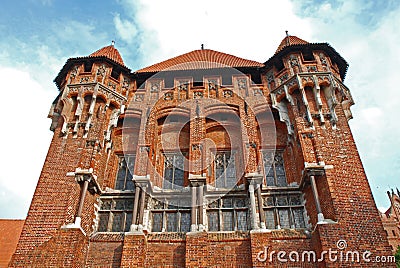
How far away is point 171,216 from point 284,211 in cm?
379

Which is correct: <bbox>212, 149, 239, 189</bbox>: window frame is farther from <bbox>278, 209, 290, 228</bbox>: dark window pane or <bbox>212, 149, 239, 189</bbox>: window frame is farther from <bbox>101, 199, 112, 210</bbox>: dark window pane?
<bbox>101, 199, 112, 210</bbox>: dark window pane

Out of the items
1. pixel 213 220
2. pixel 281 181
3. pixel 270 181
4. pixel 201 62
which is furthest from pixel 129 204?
pixel 201 62

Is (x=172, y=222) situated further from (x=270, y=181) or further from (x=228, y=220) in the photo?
(x=270, y=181)

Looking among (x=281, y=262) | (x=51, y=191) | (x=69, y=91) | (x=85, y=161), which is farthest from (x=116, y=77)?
(x=281, y=262)

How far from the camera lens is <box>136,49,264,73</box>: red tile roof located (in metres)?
16.4

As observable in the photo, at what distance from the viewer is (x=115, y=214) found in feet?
40.4

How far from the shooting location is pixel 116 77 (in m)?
15.9

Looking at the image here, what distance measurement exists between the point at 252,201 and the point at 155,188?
11.5ft

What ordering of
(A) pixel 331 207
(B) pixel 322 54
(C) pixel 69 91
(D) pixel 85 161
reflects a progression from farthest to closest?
(B) pixel 322 54, (C) pixel 69 91, (D) pixel 85 161, (A) pixel 331 207

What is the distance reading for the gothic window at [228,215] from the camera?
1173cm

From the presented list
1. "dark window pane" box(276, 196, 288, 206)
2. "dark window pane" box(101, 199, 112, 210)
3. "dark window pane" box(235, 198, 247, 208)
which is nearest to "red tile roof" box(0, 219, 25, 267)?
"dark window pane" box(101, 199, 112, 210)

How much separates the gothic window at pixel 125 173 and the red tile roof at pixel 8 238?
32.7 ft

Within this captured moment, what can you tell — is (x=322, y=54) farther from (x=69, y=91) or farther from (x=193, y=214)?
(x=69, y=91)

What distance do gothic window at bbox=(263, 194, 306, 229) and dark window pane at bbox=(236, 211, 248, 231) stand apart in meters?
0.69
